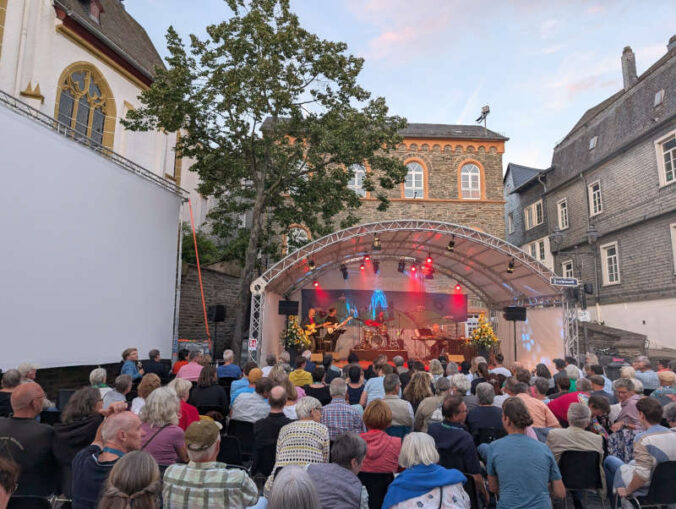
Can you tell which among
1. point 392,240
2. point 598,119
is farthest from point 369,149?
point 598,119

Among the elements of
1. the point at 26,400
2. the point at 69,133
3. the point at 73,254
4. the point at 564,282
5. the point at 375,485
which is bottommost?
the point at 375,485

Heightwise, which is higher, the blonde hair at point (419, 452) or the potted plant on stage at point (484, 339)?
the potted plant on stage at point (484, 339)

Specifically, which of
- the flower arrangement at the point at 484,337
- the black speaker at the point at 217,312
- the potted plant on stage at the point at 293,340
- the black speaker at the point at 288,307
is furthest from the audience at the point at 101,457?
the flower arrangement at the point at 484,337

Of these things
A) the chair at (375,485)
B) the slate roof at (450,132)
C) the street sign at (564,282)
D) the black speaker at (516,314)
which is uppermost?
the slate roof at (450,132)

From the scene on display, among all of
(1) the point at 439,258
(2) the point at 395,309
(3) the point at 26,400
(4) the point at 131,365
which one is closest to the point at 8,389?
(3) the point at 26,400

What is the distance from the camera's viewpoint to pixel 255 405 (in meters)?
4.88

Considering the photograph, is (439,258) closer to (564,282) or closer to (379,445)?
(564,282)

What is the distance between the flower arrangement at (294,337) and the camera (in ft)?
49.6

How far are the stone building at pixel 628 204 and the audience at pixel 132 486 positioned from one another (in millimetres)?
13525

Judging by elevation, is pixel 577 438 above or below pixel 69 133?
below

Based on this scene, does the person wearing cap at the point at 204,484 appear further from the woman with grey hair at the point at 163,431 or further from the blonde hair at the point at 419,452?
the woman with grey hair at the point at 163,431

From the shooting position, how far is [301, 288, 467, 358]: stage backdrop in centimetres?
1744

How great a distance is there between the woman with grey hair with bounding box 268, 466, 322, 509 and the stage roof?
10.1 metres

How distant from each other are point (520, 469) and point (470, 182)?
2099 centimetres
